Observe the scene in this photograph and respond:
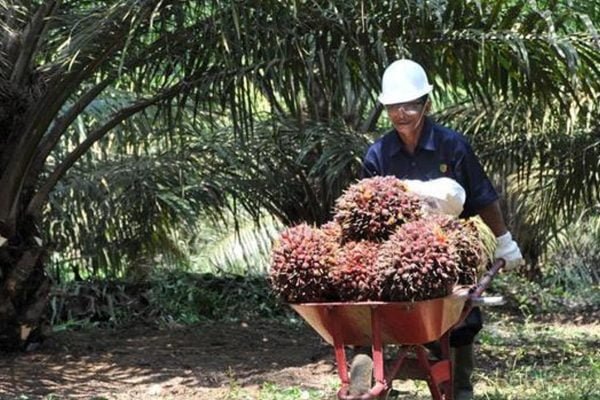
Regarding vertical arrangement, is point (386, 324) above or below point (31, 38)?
below

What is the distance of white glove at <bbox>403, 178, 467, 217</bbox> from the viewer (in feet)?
14.4

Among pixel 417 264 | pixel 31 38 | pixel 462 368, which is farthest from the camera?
pixel 31 38

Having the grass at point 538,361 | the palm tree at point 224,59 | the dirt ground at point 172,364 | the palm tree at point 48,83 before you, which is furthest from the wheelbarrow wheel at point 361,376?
the palm tree at point 48,83

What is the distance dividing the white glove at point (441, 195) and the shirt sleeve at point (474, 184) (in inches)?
11.1

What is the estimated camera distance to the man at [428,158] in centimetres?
460

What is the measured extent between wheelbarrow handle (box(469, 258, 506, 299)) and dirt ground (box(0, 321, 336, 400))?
2041mm

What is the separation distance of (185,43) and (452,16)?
1565mm

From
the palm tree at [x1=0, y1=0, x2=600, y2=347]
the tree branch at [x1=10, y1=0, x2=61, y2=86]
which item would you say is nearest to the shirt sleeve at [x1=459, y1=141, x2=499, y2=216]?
the palm tree at [x1=0, y1=0, x2=600, y2=347]

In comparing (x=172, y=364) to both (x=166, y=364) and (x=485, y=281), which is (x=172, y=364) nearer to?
(x=166, y=364)

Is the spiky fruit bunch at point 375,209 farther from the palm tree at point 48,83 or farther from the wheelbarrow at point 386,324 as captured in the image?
the palm tree at point 48,83

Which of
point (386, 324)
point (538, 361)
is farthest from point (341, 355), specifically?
point (538, 361)

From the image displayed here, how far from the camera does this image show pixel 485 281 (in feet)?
14.0

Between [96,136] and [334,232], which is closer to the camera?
[334,232]

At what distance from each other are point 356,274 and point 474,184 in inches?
42.8
